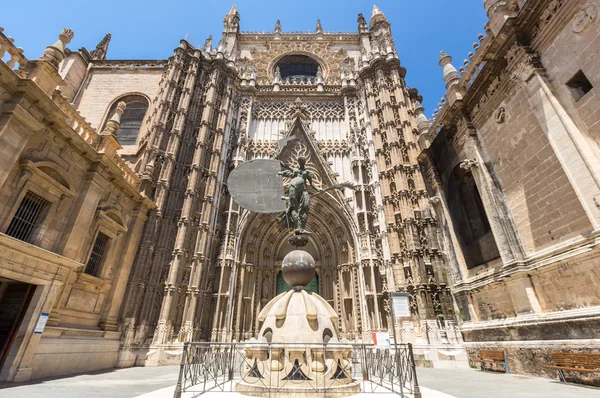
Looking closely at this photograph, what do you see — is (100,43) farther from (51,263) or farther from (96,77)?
(51,263)

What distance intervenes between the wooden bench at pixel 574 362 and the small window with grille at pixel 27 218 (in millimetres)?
16544

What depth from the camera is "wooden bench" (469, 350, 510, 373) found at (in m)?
10.0

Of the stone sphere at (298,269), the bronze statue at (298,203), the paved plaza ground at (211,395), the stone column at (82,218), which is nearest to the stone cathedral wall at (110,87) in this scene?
the stone column at (82,218)

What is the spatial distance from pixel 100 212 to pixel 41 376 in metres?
6.06

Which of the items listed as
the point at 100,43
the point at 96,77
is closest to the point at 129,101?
the point at 96,77

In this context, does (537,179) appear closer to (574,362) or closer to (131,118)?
(574,362)

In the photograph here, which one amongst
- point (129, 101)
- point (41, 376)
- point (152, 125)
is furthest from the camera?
point (129, 101)

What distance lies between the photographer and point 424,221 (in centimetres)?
1608

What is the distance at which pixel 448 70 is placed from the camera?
1591 cm

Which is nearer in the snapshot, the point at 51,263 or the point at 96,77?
the point at 51,263

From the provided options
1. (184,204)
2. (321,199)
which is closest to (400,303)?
(321,199)

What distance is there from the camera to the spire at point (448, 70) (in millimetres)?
15548

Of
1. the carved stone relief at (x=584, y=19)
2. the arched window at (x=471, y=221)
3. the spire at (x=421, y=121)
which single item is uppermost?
the spire at (x=421, y=121)

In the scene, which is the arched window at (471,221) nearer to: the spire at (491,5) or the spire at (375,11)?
the spire at (491,5)
